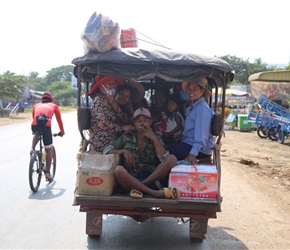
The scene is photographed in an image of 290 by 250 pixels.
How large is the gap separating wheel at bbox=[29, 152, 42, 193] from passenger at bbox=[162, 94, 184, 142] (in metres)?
2.91

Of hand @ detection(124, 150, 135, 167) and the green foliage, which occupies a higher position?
the green foliage

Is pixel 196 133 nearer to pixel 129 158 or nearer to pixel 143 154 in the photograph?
pixel 143 154

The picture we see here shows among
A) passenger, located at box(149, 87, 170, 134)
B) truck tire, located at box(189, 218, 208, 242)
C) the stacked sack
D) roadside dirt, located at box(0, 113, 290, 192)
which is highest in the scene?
the stacked sack

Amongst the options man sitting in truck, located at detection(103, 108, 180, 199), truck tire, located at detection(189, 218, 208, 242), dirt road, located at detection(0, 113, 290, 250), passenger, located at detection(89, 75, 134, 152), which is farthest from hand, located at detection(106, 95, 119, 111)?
dirt road, located at detection(0, 113, 290, 250)

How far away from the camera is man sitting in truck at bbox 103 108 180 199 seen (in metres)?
4.48

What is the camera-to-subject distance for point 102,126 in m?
5.03

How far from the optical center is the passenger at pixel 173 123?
549cm

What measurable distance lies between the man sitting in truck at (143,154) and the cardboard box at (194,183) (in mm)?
180

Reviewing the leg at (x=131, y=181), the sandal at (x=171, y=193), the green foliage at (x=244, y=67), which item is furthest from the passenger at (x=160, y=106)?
the green foliage at (x=244, y=67)

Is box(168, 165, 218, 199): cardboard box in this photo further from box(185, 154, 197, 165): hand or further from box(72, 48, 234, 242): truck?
box(185, 154, 197, 165): hand

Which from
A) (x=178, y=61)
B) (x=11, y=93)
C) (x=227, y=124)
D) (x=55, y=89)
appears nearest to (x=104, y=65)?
(x=178, y=61)

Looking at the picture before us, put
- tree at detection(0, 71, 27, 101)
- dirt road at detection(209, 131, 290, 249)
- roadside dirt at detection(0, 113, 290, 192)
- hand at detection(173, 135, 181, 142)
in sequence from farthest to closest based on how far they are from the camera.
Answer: tree at detection(0, 71, 27, 101) < roadside dirt at detection(0, 113, 290, 192) < hand at detection(173, 135, 181, 142) < dirt road at detection(209, 131, 290, 249)

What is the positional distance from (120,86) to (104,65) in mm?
844

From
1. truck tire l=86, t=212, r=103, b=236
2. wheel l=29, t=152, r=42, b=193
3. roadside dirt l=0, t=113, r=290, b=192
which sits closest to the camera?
truck tire l=86, t=212, r=103, b=236
